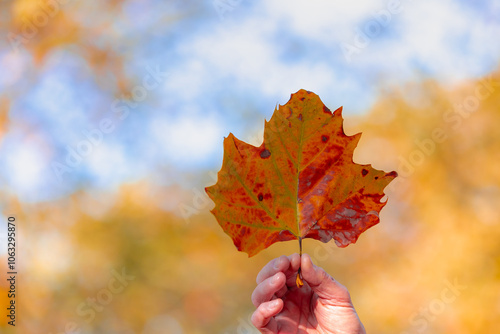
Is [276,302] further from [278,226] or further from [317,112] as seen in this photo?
[317,112]

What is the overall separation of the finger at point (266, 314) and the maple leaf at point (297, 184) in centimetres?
13

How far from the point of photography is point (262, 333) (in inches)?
34.3

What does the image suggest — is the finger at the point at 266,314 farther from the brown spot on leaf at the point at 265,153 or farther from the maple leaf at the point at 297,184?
the brown spot on leaf at the point at 265,153

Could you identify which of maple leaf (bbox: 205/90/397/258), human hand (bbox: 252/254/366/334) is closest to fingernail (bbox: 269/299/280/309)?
human hand (bbox: 252/254/366/334)

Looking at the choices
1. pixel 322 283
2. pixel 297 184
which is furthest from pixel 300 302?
pixel 297 184

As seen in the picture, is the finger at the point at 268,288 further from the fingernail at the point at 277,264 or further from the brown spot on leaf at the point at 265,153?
the brown spot on leaf at the point at 265,153

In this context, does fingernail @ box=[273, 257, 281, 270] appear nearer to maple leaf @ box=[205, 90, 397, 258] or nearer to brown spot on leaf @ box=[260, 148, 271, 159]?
maple leaf @ box=[205, 90, 397, 258]

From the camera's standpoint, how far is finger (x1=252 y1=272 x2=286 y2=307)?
31.0 inches

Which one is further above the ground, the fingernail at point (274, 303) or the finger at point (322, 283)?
the finger at point (322, 283)

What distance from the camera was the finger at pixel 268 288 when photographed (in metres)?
0.79

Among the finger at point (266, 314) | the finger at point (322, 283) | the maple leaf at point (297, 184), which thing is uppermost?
the maple leaf at point (297, 184)

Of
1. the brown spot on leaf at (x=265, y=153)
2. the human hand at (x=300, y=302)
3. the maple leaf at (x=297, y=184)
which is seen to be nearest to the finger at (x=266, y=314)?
the human hand at (x=300, y=302)

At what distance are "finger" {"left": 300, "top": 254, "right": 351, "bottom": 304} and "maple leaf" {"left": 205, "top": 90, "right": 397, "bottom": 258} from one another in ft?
0.23

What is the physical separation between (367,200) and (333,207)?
0.24 ft
